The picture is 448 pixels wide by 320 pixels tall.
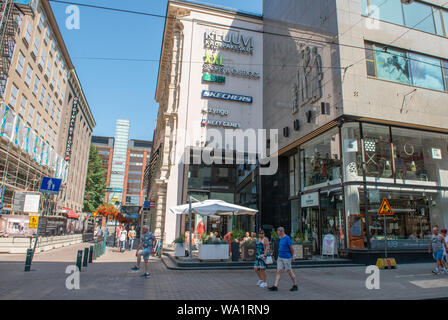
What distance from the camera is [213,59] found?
25.9 meters

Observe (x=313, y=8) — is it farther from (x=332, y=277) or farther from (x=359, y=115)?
(x=332, y=277)

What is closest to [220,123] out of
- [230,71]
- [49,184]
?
[230,71]

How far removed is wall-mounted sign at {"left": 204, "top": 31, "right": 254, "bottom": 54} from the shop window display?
1232 centimetres

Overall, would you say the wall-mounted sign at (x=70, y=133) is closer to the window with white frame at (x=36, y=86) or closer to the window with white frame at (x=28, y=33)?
the window with white frame at (x=36, y=86)

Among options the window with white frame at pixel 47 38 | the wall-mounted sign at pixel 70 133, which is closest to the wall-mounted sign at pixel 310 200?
the window with white frame at pixel 47 38

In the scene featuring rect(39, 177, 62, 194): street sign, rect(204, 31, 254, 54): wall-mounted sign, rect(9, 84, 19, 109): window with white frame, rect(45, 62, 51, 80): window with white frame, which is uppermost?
rect(45, 62, 51, 80): window with white frame

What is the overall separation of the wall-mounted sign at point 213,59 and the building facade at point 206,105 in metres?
0.08

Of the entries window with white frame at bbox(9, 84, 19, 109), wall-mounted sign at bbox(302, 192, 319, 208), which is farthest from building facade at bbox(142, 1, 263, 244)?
window with white frame at bbox(9, 84, 19, 109)

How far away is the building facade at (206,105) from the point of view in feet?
77.4

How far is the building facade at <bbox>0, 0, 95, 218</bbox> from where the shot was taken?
24245 mm

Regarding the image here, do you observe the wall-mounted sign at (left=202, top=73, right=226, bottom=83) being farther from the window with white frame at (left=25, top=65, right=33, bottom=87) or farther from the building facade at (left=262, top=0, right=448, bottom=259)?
the window with white frame at (left=25, top=65, right=33, bottom=87)

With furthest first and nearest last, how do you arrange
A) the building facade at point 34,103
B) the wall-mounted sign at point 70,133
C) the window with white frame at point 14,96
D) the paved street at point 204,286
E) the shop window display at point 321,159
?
the wall-mounted sign at point 70,133
the window with white frame at point 14,96
the building facade at point 34,103
the shop window display at point 321,159
the paved street at point 204,286

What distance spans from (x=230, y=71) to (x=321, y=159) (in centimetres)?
1258

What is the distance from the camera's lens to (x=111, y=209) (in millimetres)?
26734
